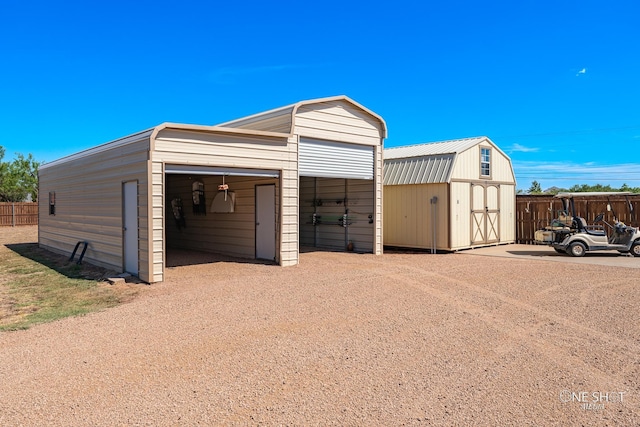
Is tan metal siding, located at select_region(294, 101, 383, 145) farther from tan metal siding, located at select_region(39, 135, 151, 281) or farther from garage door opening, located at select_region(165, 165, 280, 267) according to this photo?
tan metal siding, located at select_region(39, 135, 151, 281)

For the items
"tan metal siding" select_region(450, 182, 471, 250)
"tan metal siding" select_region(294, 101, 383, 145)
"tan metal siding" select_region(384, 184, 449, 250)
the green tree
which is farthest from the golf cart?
the green tree

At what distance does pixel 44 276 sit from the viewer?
10.9 m

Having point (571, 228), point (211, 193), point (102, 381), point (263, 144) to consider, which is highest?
point (263, 144)

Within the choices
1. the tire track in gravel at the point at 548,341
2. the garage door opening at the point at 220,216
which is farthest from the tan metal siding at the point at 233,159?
the tire track in gravel at the point at 548,341

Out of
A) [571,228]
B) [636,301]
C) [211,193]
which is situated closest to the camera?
[636,301]

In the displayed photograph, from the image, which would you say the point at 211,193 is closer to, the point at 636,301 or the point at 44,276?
the point at 44,276

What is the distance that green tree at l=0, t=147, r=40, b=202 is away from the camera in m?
41.8

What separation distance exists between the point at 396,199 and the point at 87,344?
11.6 m

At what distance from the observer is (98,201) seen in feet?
38.8

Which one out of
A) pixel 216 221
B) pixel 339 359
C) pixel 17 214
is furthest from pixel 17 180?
pixel 339 359

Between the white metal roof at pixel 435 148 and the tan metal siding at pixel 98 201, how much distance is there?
900cm

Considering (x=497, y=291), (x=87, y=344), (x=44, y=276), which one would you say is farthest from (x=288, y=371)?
(x=44, y=276)

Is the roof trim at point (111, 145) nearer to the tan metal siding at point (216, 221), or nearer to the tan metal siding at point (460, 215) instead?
the tan metal siding at point (216, 221)

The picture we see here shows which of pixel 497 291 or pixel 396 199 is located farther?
pixel 396 199
